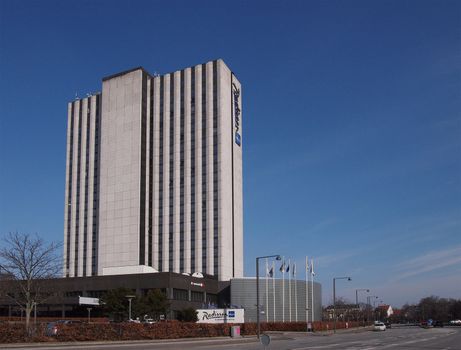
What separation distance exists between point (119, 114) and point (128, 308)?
7136cm

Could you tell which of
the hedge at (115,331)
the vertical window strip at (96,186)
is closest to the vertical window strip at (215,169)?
the vertical window strip at (96,186)

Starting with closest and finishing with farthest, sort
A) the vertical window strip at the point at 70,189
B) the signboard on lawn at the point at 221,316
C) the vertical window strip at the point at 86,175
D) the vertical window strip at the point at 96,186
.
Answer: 1. the signboard on lawn at the point at 221,316
2. the vertical window strip at the point at 96,186
3. the vertical window strip at the point at 86,175
4. the vertical window strip at the point at 70,189

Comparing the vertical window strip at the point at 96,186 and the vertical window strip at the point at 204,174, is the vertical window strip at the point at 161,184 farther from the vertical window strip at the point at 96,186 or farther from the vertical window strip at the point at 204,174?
the vertical window strip at the point at 96,186

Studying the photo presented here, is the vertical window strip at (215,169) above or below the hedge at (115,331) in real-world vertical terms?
above

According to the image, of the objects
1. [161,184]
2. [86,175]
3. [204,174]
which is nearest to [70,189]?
[86,175]

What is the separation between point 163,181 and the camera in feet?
440

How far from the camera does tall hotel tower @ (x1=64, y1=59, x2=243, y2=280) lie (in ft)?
413

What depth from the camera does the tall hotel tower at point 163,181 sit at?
413 feet

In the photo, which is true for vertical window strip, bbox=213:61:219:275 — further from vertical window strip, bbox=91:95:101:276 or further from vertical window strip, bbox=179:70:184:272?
vertical window strip, bbox=91:95:101:276

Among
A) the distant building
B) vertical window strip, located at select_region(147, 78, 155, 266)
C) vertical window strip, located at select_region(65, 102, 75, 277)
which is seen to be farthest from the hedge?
vertical window strip, located at select_region(65, 102, 75, 277)

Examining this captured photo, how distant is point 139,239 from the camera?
129 meters

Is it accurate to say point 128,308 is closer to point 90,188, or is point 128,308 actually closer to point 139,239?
point 139,239

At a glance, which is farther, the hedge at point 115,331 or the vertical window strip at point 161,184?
the vertical window strip at point 161,184

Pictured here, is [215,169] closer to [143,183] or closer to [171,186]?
[171,186]
